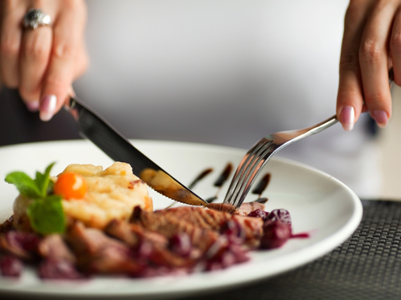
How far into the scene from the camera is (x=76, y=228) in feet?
4.35

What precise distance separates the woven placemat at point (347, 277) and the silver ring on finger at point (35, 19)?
204 centimetres

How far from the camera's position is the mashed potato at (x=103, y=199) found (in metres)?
1.48

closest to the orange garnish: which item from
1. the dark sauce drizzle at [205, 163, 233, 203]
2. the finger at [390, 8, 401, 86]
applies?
the dark sauce drizzle at [205, 163, 233, 203]

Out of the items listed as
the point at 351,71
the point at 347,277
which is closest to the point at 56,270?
the point at 347,277

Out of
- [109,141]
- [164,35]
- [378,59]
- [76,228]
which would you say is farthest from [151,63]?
[76,228]

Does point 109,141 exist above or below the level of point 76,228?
below

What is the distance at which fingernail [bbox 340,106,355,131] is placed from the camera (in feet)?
7.02

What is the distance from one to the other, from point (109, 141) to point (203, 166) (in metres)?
0.58

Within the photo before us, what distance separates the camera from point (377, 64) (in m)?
2.19

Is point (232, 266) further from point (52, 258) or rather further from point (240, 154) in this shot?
point (240, 154)

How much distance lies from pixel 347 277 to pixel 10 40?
2.28m

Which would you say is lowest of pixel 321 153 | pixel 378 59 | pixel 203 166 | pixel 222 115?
pixel 321 153

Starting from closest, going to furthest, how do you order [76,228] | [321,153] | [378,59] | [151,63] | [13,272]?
1. [13,272]
2. [76,228]
3. [378,59]
4. [321,153]
5. [151,63]

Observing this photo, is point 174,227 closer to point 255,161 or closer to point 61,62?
point 255,161
